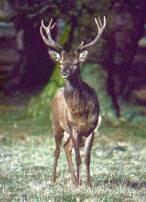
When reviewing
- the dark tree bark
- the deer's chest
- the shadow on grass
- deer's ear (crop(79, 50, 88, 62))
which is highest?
deer's ear (crop(79, 50, 88, 62))

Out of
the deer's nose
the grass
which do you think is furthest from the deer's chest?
the grass

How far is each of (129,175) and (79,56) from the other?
7.15ft

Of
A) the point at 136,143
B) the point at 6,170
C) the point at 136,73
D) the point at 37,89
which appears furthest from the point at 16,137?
the point at 136,73

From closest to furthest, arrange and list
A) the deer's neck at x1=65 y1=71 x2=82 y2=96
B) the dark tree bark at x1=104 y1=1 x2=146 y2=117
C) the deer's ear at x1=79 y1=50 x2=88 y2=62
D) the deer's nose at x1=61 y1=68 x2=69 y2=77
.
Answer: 1. the deer's nose at x1=61 y1=68 x2=69 y2=77
2. the deer's ear at x1=79 y1=50 x2=88 y2=62
3. the deer's neck at x1=65 y1=71 x2=82 y2=96
4. the dark tree bark at x1=104 y1=1 x2=146 y2=117

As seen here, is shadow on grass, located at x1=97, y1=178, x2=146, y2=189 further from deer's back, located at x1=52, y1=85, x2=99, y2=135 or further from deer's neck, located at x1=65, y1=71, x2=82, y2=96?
deer's neck, located at x1=65, y1=71, x2=82, y2=96

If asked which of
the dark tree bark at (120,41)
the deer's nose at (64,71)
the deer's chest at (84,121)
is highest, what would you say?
the deer's nose at (64,71)

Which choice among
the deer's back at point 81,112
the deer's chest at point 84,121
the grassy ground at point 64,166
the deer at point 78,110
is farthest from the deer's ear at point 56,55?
the grassy ground at point 64,166

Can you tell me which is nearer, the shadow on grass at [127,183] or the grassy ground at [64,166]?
the grassy ground at [64,166]

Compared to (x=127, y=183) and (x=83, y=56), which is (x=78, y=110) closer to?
(x=83, y=56)

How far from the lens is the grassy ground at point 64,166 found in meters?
10.2

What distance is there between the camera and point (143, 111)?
22938mm

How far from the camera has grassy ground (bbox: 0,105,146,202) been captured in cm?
1025

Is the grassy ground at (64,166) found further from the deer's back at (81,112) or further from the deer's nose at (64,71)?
the deer's nose at (64,71)

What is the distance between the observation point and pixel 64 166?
534 inches
